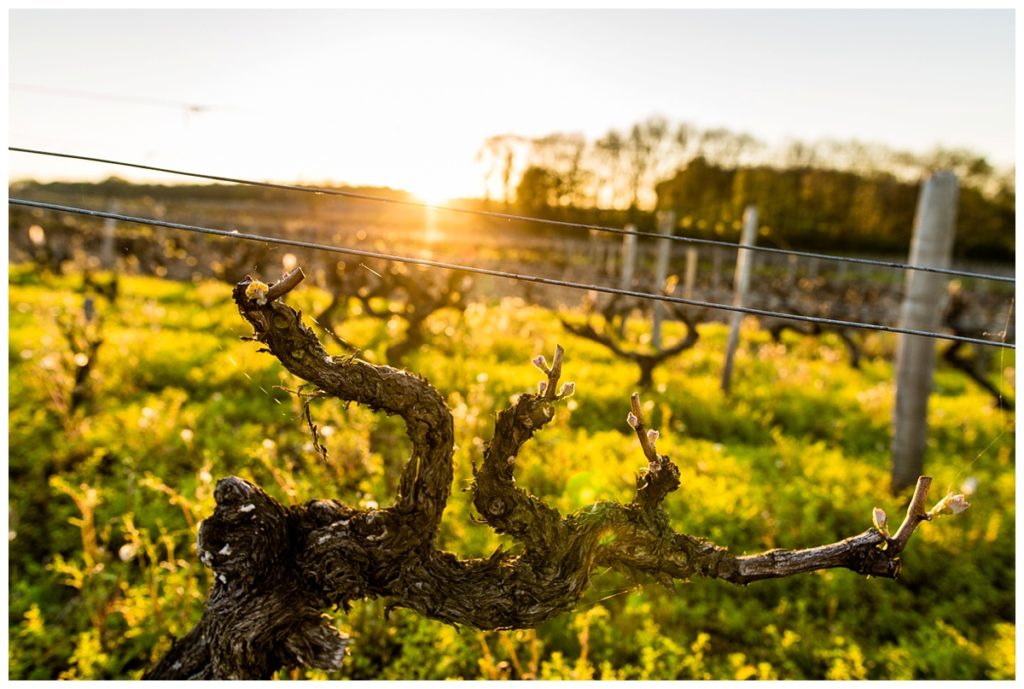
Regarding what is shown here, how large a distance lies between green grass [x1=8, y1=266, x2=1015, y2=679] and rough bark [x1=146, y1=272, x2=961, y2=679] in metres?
0.19

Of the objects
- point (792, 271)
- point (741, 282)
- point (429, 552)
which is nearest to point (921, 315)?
point (741, 282)

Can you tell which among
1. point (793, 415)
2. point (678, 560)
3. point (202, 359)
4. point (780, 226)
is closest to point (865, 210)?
point (780, 226)

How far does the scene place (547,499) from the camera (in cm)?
538

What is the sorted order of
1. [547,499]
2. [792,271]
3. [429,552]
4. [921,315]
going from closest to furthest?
[429,552]
[547,499]
[921,315]
[792,271]

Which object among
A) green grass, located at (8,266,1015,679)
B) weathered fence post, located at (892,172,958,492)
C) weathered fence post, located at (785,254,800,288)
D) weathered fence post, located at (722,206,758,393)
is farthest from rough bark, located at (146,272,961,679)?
weathered fence post, located at (785,254,800,288)

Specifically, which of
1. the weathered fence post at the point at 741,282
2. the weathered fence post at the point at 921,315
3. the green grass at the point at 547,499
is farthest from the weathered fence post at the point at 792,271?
the weathered fence post at the point at 921,315

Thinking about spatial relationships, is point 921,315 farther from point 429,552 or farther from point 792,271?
point 792,271

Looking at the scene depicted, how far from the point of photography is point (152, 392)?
7.98 metres

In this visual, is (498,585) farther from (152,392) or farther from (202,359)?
(202,359)

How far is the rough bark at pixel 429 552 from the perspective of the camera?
2.32 m

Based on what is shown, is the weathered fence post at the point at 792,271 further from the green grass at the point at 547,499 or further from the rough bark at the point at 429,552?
the rough bark at the point at 429,552

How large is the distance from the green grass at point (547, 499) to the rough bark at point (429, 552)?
193 mm

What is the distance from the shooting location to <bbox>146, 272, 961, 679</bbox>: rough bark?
7.61ft

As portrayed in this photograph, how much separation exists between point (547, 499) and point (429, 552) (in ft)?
9.66
